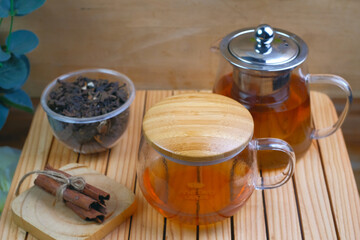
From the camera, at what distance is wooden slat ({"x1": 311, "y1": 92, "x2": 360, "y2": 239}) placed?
0.73m

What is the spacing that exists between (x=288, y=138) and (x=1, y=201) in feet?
2.11

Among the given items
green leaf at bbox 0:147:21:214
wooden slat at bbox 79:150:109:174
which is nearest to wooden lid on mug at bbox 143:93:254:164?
wooden slat at bbox 79:150:109:174

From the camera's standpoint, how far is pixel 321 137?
86 cm

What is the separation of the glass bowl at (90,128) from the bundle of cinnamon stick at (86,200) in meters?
0.10

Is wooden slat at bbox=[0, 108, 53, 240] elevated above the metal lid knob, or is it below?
below

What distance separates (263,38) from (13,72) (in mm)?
528

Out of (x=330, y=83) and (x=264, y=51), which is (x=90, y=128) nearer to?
(x=264, y=51)

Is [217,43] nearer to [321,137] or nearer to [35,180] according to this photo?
[321,137]

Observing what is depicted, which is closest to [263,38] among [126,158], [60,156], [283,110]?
[283,110]

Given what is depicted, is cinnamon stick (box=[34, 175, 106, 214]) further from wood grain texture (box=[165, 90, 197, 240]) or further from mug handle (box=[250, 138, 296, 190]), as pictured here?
mug handle (box=[250, 138, 296, 190])

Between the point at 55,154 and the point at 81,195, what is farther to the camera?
the point at 55,154

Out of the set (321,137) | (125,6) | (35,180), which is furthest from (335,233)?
(125,6)

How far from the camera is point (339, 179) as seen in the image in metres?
0.82

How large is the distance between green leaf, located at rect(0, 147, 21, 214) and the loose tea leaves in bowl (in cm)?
28
